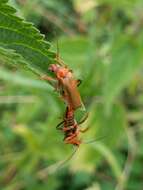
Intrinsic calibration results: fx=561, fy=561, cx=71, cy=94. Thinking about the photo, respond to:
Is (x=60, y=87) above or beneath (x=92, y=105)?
above

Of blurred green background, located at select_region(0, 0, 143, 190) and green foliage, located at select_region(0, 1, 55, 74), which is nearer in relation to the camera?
green foliage, located at select_region(0, 1, 55, 74)

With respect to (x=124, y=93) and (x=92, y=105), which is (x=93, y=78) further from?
(x=124, y=93)

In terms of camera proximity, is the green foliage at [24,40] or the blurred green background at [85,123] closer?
the green foliage at [24,40]

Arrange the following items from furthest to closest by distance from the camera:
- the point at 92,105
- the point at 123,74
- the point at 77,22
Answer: the point at 77,22 < the point at 92,105 < the point at 123,74

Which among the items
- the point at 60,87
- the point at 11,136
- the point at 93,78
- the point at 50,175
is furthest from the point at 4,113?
the point at 60,87

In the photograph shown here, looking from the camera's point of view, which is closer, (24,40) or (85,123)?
(24,40)

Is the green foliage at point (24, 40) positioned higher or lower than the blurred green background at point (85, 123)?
higher

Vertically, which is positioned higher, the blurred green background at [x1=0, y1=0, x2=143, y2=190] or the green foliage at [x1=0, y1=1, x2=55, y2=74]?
the green foliage at [x1=0, y1=1, x2=55, y2=74]

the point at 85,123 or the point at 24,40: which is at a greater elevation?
the point at 24,40
